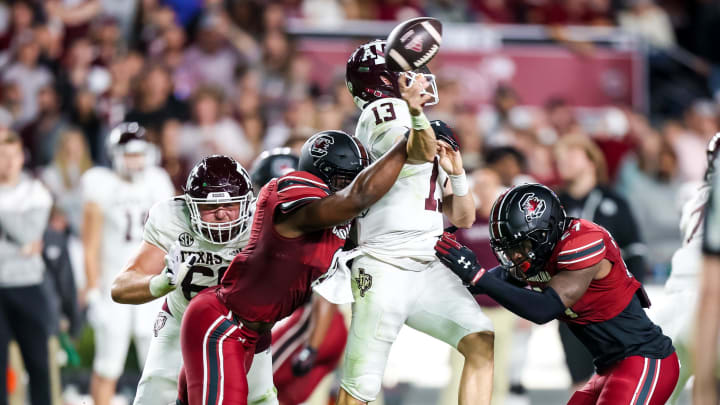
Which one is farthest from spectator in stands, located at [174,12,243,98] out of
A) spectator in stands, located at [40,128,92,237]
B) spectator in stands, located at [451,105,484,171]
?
spectator in stands, located at [451,105,484,171]

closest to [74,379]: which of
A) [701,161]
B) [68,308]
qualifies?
[68,308]

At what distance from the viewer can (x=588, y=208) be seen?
7207 millimetres

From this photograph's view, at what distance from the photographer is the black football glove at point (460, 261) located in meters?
4.55

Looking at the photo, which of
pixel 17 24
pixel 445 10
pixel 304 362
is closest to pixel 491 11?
pixel 445 10

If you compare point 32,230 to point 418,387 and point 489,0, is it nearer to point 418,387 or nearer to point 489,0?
point 418,387

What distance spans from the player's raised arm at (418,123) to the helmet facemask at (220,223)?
0.93 m

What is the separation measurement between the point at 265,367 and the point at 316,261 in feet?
2.06

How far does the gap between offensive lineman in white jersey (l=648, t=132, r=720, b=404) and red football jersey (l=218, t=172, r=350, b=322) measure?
86.7 inches

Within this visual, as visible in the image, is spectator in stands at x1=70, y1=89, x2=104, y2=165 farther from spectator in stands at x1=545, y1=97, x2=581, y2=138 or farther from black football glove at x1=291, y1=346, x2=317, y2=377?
spectator in stands at x1=545, y1=97, x2=581, y2=138

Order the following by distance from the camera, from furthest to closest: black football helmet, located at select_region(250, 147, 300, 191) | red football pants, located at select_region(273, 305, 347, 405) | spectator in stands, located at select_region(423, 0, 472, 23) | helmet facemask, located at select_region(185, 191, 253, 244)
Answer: spectator in stands, located at select_region(423, 0, 472, 23) < red football pants, located at select_region(273, 305, 347, 405) < black football helmet, located at select_region(250, 147, 300, 191) < helmet facemask, located at select_region(185, 191, 253, 244)

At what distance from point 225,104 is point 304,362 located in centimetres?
431

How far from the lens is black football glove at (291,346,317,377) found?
6.26 meters

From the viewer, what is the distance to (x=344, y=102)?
1009 cm

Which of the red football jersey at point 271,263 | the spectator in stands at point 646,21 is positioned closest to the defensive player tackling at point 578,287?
the red football jersey at point 271,263
